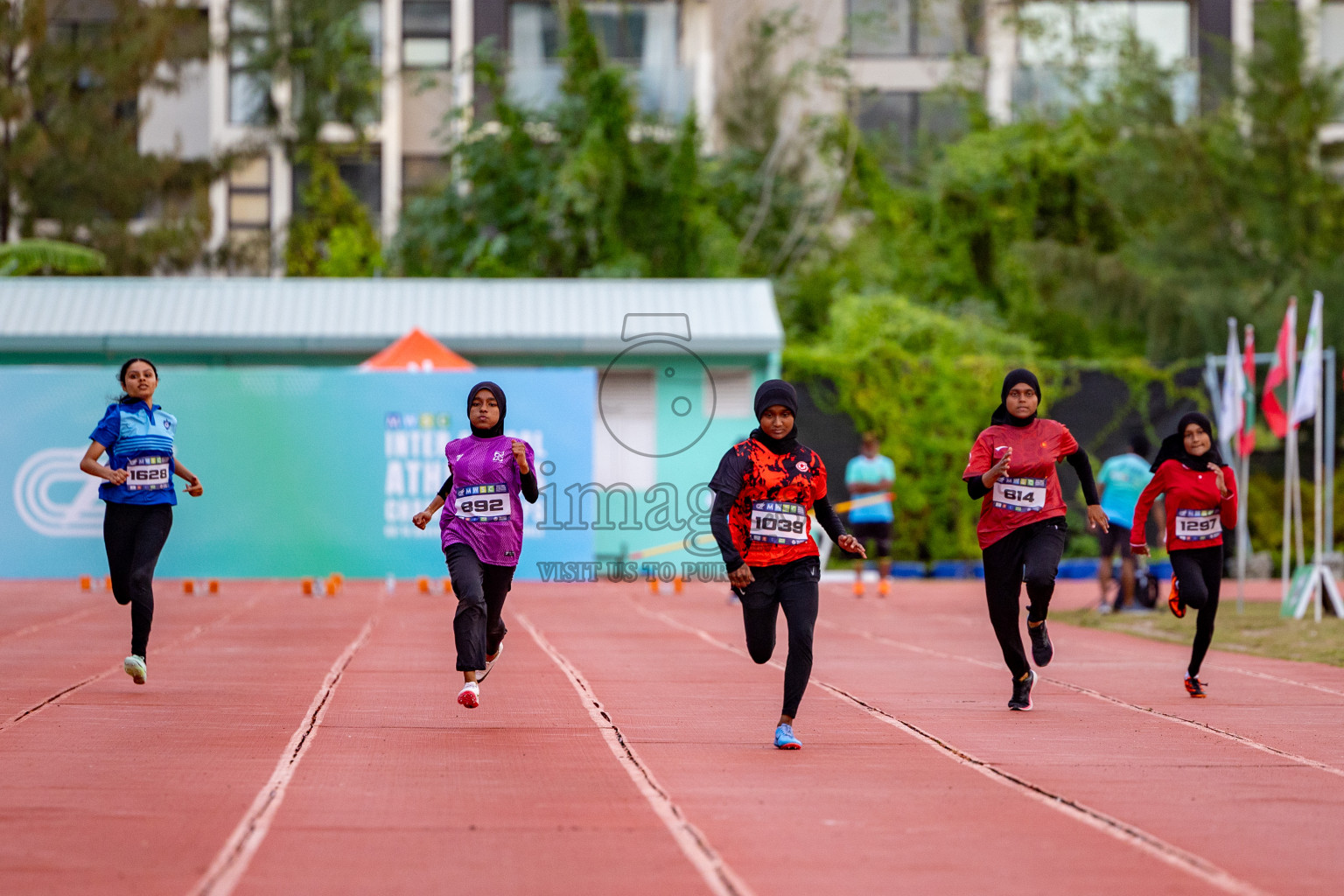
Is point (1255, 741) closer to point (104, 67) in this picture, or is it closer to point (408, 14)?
point (104, 67)

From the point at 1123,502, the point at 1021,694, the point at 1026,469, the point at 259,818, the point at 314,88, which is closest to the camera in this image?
the point at 259,818

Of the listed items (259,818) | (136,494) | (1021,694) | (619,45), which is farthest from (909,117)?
(259,818)

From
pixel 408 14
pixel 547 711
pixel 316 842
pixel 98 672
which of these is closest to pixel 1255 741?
pixel 547 711

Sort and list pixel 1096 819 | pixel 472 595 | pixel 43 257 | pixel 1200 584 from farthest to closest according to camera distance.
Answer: pixel 43 257
pixel 1200 584
pixel 472 595
pixel 1096 819

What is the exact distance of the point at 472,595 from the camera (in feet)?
30.1

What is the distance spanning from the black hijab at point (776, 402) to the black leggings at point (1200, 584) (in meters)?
3.45

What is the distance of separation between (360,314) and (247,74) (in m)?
21.9

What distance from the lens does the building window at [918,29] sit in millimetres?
40625

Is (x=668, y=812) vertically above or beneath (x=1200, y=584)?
beneath

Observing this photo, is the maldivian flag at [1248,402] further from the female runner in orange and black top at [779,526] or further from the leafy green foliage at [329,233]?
the leafy green foliage at [329,233]

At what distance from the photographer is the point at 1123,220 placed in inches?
1420

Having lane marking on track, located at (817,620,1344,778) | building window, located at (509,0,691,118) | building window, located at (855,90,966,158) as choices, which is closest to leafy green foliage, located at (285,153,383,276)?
building window, located at (509,0,691,118)

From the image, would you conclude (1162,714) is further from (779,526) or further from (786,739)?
(779,526)

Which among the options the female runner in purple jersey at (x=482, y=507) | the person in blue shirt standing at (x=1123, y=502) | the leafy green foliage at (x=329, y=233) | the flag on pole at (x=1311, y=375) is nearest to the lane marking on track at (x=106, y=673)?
the female runner in purple jersey at (x=482, y=507)
